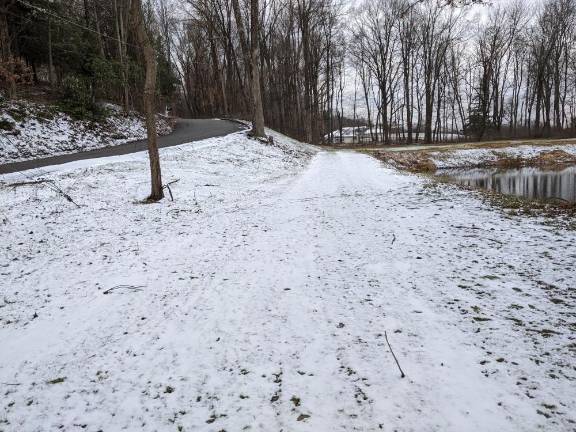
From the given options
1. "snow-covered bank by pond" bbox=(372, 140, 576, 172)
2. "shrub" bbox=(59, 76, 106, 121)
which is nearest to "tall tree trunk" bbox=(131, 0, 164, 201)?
"shrub" bbox=(59, 76, 106, 121)

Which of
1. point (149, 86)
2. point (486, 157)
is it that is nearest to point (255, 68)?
point (149, 86)

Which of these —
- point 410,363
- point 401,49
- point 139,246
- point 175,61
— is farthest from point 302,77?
point 410,363

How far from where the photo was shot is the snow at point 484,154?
79.7ft

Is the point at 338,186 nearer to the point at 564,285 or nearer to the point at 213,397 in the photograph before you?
the point at 564,285

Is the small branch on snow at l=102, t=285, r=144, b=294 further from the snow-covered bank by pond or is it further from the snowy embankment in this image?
the snow-covered bank by pond

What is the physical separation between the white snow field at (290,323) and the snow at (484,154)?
1871cm

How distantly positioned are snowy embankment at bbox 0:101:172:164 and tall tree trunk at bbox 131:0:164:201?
969 cm

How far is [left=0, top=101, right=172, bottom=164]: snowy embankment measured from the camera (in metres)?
15.9

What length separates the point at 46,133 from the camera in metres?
17.7

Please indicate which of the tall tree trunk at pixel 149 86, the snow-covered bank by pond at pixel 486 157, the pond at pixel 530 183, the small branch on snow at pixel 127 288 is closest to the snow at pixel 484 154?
the snow-covered bank by pond at pixel 486 157

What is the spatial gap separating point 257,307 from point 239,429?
5.12 feet

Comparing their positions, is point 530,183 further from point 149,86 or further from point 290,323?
point 290,323

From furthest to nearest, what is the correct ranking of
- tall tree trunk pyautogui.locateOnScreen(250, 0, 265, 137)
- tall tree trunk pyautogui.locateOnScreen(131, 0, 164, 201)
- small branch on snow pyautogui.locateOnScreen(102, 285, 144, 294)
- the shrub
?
the shrub
tall tree trunk pyautogui.locateOnScreen(250, 0, 265, 137)
tall tree trunk pyautogui.locateOnScreen(131, 0, 164, 201)
small branch on snow pyautogui.locateOnScreen(102, 285, 144, 294)

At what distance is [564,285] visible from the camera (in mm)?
3836
